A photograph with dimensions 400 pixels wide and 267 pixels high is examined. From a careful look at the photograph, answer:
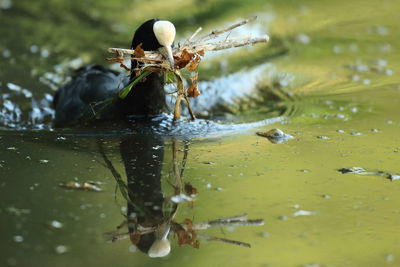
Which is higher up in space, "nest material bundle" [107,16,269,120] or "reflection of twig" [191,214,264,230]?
"nest material bundle" [107,16,269,120]

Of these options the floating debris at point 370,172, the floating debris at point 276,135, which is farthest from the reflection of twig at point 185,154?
the floating debris at point 370,172

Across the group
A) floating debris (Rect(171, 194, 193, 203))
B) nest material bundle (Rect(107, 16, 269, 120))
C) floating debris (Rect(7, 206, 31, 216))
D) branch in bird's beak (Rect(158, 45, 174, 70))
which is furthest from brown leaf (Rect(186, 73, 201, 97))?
floating debris (Rect(7, 206, 31, 216))

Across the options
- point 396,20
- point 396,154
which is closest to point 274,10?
point 396,20

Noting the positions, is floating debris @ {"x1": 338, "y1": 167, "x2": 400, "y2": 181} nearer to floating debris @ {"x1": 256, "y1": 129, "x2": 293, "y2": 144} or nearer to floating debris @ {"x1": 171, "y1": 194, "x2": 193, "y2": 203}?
floating debris @ {"x1": 256, "y1": 129, "x2": 293, "y2": 144}

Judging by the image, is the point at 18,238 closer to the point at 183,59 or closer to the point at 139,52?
the point at 139,52

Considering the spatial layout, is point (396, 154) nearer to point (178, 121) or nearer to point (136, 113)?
point (178, 121)

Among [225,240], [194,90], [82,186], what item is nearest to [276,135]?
[194,90]

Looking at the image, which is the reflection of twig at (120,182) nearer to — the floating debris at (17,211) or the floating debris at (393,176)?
the floating debris at (17,211)
